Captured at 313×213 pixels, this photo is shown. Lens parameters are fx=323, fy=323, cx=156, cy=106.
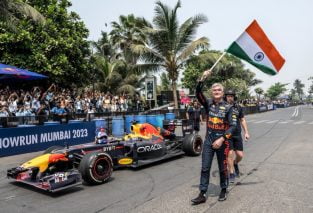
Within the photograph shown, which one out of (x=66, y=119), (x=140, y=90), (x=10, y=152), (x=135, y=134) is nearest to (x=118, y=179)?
(x=135, y=134)

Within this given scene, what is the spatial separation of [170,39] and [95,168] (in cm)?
1648

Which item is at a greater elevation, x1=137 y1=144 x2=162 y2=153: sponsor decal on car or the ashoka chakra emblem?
the ashoka chakra emblem

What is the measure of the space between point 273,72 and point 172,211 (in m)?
4.04

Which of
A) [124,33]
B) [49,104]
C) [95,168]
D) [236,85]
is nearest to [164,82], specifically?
[236,85]

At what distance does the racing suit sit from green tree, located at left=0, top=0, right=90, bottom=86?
50.5 feet

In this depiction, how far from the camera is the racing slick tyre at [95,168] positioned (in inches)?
244

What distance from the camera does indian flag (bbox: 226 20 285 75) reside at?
22.6 feet

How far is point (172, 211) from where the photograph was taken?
15.3ft

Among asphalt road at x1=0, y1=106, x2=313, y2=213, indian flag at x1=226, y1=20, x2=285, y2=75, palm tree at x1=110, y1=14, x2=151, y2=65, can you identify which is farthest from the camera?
palm tree at x1=110, y1=14, x2=151, y2=65

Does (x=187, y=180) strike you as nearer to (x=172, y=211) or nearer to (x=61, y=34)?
(x=172, y=211)

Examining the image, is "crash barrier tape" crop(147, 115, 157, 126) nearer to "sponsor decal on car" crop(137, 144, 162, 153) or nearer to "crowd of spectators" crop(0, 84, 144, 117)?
"crowd of spectators" crop(0, 84, 144, 117)

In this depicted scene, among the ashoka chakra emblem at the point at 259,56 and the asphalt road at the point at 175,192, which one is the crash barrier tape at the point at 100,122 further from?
the ashoka chakra emblem at the point at 259,56

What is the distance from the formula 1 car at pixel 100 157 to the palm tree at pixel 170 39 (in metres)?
12.4

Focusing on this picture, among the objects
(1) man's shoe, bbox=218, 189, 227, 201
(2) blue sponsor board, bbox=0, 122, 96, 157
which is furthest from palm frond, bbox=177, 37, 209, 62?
(1) man's shoe, bbox=218, 189, 227, 201
